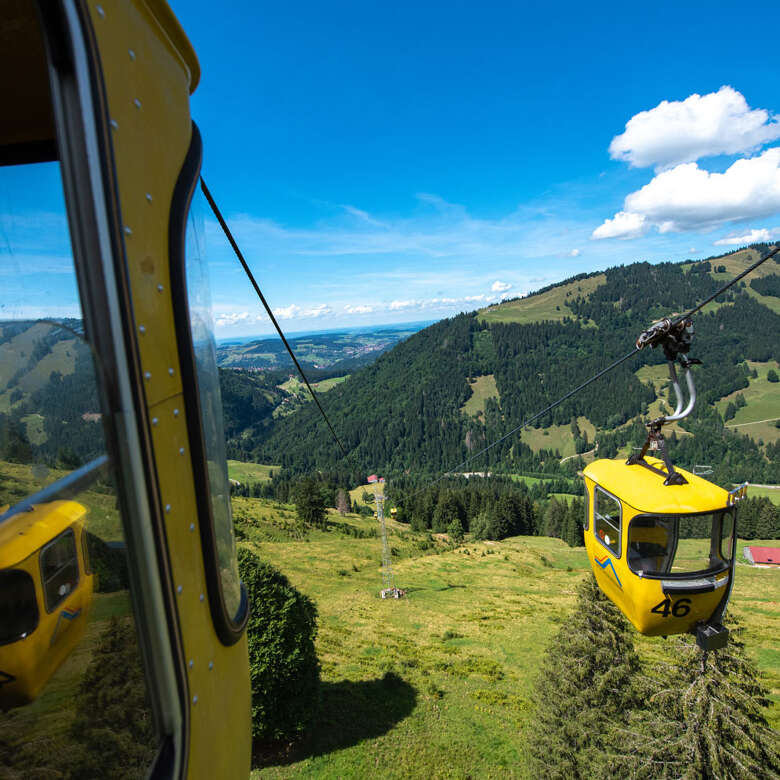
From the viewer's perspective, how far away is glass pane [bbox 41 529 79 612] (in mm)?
1495

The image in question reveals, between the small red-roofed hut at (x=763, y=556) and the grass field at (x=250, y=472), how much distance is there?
339 feet

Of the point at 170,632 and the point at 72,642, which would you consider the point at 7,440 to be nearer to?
the point at 72,642

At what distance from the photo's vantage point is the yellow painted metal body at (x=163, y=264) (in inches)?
55.1

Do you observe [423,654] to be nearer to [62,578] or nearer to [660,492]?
[660,492]

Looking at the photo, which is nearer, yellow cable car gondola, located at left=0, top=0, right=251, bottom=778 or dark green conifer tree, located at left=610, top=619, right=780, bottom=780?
yellow cable car gondola, located at left=0, top=0, right=251, bottom=778

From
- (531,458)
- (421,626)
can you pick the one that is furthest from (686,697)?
(531,458)

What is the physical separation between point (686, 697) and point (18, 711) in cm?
1303

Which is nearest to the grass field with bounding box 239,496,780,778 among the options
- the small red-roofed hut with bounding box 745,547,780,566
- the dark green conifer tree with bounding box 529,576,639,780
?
the dark green conifer tree with bounding box 529,576,639,780

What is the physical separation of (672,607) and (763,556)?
67117 millimetres

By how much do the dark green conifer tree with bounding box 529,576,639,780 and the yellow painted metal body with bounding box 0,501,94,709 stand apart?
593 inches

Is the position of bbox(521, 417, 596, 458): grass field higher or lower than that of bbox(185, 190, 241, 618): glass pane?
lower

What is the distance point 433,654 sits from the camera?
23.4 metres

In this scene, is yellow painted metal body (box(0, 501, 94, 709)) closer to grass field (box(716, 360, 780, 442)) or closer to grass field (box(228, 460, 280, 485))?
grass field (box(228, 460, 280, 485))

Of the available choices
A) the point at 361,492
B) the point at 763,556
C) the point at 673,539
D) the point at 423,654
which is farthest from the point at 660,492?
the point at 361,492
